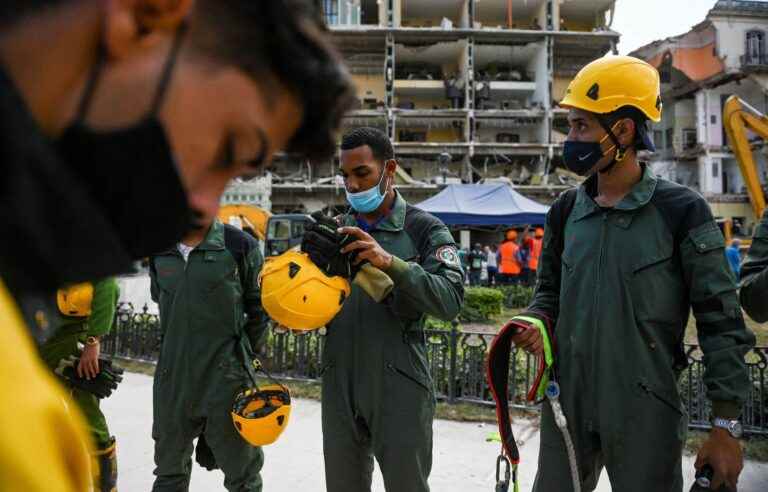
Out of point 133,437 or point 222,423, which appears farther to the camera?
point 133,437

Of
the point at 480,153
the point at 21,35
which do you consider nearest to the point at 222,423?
the point at 21,35

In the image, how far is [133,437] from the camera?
210 inches

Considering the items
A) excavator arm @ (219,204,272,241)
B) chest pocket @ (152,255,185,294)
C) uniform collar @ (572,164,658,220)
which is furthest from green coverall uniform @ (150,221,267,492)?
excavator arm @ (219,204,272,241)

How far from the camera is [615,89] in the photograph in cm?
262

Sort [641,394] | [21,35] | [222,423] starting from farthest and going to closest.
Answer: [222,423]
[641,394]
[21,35]

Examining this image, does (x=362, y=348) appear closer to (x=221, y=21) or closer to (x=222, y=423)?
(x=222, y=423)

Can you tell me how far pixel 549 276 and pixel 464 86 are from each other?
37034mm

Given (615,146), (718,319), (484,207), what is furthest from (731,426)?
(484,207)

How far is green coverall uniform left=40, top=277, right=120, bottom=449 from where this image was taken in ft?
11.9

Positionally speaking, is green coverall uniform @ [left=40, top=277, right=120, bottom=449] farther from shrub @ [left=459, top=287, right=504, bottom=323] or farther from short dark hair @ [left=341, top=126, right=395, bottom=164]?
shrub @ [left=459, top=287, right=504, bottom=323]

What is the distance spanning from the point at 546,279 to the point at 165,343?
2.23 metres

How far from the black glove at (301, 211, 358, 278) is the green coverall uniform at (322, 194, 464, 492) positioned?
8.8 inches

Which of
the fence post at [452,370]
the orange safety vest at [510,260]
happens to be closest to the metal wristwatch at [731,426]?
the fence post at [452,370]

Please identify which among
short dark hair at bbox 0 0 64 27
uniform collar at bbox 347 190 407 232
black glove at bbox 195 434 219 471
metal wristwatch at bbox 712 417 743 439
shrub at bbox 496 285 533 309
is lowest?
shrub at bbox 496 285 533 309
